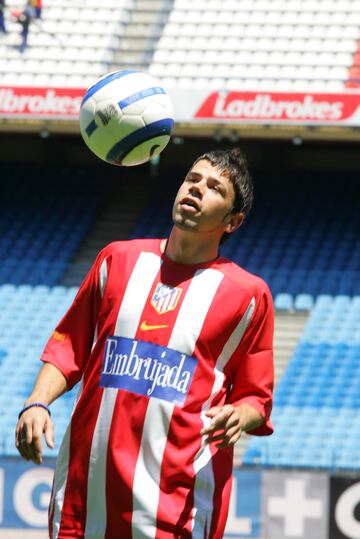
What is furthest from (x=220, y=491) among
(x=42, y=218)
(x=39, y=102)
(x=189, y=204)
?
(x=42, y=218)

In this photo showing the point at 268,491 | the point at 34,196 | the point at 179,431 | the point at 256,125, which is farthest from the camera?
the point at 34,196

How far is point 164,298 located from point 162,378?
0.25m

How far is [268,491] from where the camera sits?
910 centimetres

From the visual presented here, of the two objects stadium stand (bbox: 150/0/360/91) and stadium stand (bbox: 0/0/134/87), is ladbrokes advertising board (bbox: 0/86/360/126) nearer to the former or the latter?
stadium stand (bbox: 0/0/134/87)

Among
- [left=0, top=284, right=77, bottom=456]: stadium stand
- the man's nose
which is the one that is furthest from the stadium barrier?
the man's nose

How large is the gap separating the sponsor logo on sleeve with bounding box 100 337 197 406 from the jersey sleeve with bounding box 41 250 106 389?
15cm

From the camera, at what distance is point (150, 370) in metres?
3.16

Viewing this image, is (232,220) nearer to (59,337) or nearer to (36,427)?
(59,337)

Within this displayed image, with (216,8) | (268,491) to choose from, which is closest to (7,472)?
(268,491)

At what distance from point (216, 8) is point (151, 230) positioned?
3.06 meters

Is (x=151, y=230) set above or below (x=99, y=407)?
below

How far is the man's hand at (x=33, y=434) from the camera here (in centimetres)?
301

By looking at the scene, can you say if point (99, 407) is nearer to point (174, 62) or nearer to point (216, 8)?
point (174, 62)

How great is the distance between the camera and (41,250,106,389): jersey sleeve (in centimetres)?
330
